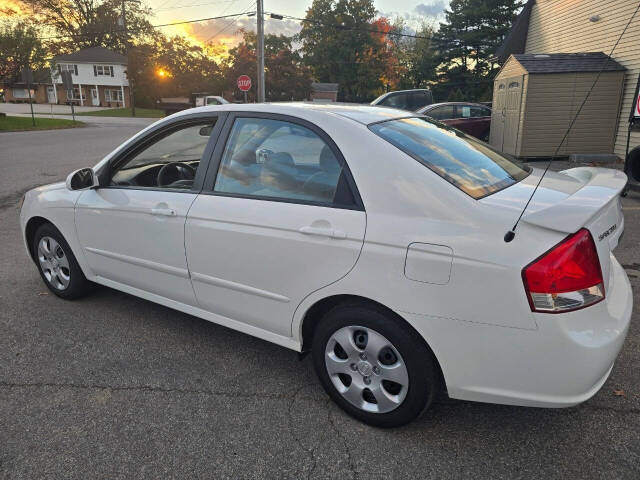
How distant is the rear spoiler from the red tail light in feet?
0.20

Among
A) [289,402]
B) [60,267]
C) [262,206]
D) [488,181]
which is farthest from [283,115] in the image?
[60,267]

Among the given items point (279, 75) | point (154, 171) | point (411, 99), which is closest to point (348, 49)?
point (279, 75)

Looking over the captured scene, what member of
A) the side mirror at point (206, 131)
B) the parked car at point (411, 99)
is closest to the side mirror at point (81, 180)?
the side mirror at point (206, 131)

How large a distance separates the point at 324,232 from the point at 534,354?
3.41 ft

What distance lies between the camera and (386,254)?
2133mm

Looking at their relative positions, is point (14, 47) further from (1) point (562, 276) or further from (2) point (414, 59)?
(1) point (562, 276)

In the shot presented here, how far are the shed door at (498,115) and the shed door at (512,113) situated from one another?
0.85ft

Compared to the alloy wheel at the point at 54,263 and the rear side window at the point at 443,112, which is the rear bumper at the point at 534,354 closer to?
the alloy wheel at the point at 54,263

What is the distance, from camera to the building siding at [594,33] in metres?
12.1

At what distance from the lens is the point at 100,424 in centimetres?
245

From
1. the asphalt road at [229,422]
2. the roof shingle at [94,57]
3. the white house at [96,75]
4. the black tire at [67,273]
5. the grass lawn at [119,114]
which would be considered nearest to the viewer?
the asphalt road at [229,422]

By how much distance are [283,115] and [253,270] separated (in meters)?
0.89

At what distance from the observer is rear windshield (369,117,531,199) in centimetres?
230

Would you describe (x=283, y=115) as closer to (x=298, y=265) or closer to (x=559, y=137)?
(x=298, y=265)
